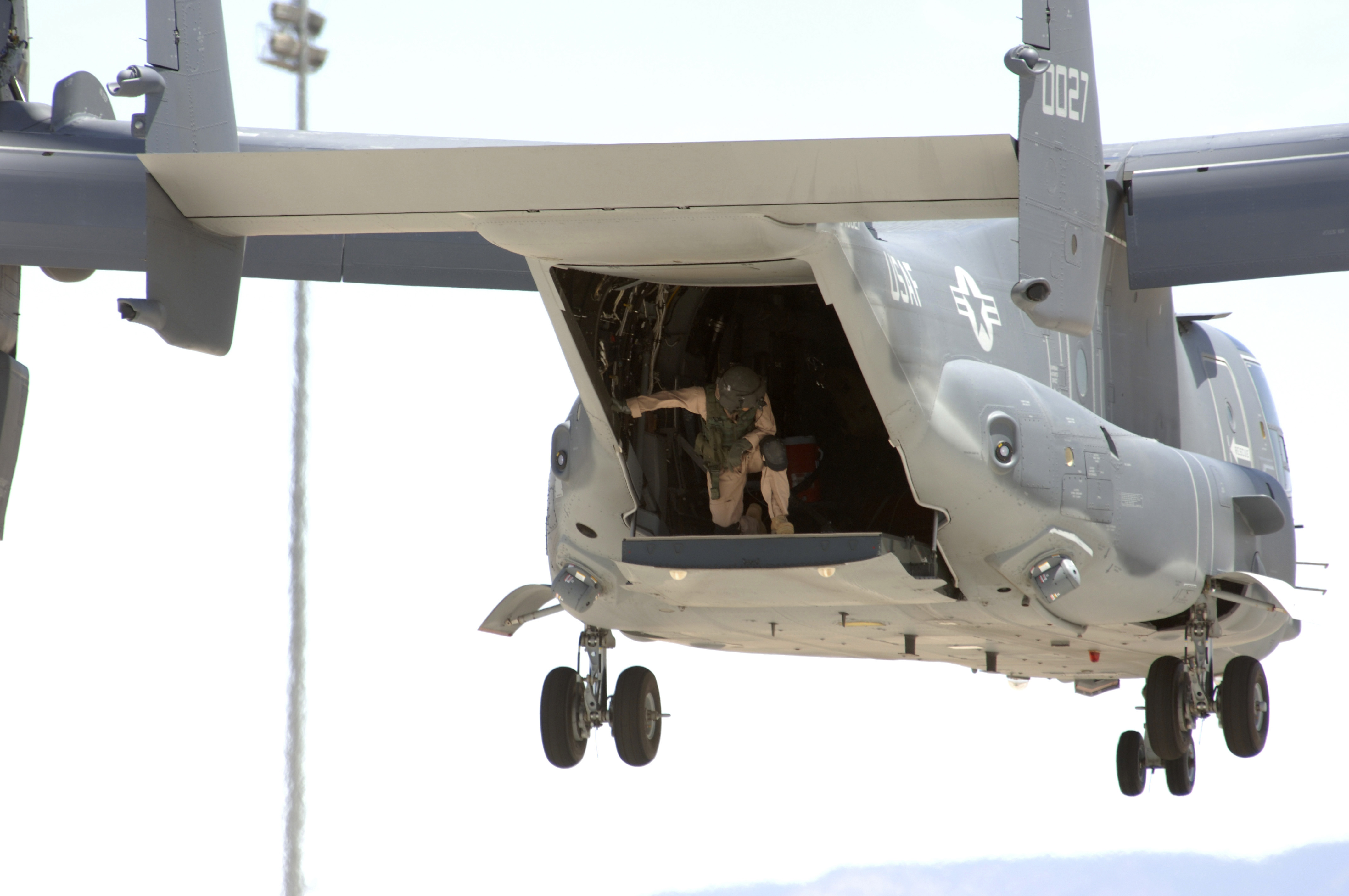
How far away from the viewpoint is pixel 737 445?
9.38 metres

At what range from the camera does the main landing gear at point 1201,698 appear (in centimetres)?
1051

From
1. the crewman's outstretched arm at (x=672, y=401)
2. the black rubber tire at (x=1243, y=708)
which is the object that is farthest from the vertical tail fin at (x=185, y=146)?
the black rubber tire at (x=1243, y=708)

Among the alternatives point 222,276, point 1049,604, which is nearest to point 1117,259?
point 1049,604

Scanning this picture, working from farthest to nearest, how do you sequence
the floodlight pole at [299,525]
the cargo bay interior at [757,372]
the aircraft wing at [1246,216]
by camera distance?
the floodlight pole at [299,525], the cargo bay interior at [757,372], the aircraft wing at [1246,216]

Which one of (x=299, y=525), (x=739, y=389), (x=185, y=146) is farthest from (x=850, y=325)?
(x=299, y=525)

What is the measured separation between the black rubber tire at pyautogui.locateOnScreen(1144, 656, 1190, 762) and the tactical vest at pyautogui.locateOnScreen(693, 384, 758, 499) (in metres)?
3.56

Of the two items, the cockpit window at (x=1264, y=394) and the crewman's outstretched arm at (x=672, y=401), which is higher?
the cockpit window at (x=1264, y=394)

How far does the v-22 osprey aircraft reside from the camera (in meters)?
6.78

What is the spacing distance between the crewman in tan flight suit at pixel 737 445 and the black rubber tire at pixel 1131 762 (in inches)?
199

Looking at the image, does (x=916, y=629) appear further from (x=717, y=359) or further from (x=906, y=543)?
(x=717, y=359)

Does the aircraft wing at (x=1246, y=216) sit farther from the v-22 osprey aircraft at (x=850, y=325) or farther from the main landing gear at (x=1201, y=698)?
the main landing gear at (x=1201, y=698)

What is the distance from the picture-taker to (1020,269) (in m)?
6.17

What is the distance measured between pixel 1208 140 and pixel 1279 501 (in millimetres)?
3299

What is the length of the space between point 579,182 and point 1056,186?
6.93 feet
